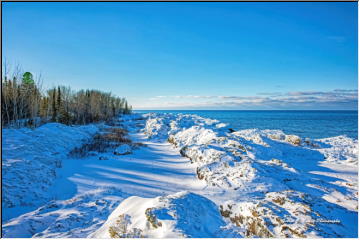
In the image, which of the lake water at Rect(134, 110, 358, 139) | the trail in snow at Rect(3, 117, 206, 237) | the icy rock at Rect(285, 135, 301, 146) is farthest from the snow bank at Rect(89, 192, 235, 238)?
the lake water at Rect(134, 110, 358, 139)

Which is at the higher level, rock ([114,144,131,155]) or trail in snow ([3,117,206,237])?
rock ([114,144,131,155])

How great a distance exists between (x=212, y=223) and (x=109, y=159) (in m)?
7.05

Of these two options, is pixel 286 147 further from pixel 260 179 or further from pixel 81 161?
pixel 81 161

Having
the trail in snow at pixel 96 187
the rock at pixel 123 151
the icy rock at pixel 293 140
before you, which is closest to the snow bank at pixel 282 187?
the icy rock at pixel 293 140

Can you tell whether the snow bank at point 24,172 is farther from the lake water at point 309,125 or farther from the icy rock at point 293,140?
the lake water at point 309,125

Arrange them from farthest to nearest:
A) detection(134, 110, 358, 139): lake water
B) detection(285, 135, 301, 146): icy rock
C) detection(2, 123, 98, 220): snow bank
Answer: detection(134, 110, 358, 139): lake water
detection(285, 135, 301, 146): icy rock
detection(2, 123, 98, 220): snow bank

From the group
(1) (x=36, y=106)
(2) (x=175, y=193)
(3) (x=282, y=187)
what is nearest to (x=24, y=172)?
(2) (x=175, y=193)

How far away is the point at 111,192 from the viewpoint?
17.1ft

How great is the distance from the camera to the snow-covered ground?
3.08 m

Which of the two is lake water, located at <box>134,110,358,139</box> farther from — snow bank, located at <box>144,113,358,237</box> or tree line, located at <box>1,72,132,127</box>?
tree line, located at <box>1,72,132,127</box>

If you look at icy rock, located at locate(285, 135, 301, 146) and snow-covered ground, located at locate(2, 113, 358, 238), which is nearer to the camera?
snow-covered ground, located at locate(2, 113, 358, 238)

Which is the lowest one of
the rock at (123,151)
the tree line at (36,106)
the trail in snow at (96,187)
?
the trail in snow at (96,187)

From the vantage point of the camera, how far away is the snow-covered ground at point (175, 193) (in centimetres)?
308

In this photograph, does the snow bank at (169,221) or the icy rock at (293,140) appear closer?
the snow bank at (169,221)
